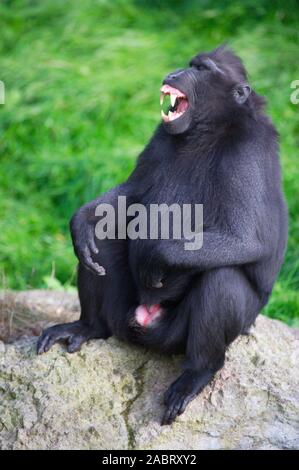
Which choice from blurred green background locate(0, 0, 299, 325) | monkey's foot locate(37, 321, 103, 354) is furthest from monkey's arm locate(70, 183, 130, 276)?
blurred green background locate(0, 0, 299, 325)

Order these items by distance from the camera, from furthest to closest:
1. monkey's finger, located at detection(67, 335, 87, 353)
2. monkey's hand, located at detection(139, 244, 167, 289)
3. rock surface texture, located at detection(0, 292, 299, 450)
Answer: monkey's finger, located at detection(67, 335, 87, 353) → monkey's hand, located at detection(139, 244, 167, 289) → rock surface texture, located at detection(0, 292, 299, 450)

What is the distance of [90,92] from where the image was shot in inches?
340

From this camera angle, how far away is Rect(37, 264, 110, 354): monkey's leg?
4695 millimetres

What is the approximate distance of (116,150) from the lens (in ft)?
26.7

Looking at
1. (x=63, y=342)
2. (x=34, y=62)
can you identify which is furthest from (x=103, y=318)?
(x=34, y=62)

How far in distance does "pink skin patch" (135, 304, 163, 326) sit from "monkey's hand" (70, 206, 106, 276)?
27 centimetres

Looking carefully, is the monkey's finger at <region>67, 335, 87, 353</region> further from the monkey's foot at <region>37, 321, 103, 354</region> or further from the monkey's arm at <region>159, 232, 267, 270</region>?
the monkey's arm at <region>159, 232, 267, 270</region>

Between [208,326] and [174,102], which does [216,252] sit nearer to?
[208,326]

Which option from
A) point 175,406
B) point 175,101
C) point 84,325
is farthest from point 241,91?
point 175,406

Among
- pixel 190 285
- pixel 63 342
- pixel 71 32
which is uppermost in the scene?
pixel 71 32

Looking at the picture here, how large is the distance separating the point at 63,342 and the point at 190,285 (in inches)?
30.4

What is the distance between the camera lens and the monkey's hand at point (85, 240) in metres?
4.60

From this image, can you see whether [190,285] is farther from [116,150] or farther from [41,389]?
[116,150]
